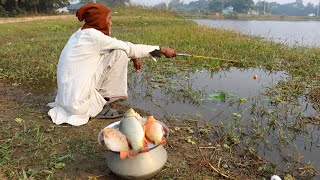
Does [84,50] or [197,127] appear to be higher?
[84,50]

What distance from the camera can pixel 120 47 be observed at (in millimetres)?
3693

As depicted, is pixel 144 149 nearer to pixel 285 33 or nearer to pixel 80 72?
pixel 80 72

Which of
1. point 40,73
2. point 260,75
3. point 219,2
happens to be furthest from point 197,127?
point 219,2

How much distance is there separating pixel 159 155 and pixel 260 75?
4.45 m

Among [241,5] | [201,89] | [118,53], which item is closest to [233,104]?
[201,89]

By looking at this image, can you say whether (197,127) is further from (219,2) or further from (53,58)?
(219,2)

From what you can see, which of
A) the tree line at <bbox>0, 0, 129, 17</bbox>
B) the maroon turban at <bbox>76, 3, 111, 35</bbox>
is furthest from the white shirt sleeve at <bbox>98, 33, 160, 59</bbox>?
the tree line at <bbox>0, 0, 129, 17</bbox>

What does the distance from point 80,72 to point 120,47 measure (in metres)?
0.53

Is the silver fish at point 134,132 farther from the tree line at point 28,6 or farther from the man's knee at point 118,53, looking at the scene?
the tree line at point 28,6

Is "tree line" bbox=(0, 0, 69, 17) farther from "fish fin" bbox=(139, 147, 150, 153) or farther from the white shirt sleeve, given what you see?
"fish fin" bbox=(139, 147, 150, 153)

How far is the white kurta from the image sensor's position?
358 cm

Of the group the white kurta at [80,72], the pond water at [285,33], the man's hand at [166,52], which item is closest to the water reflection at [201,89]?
the man's hand at [166,52]

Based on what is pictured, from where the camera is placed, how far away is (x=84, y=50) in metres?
3.61

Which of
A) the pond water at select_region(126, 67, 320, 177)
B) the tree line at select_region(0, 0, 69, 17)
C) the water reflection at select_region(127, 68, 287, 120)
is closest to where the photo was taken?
the pond water at select_region(126, 67, 320, 177)
